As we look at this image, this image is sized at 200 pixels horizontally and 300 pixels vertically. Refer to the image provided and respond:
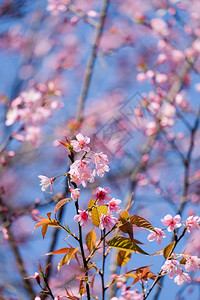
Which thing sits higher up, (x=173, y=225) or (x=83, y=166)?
(x=83, y=166)

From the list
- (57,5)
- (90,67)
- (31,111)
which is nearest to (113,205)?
(90,67)

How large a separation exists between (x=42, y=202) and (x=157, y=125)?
6.17 ft

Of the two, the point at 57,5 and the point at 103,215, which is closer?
the point at 103,215

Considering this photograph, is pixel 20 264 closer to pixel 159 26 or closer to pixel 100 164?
pixel 100 164

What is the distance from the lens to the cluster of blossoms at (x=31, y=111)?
14.5 ft

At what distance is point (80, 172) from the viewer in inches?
61.1

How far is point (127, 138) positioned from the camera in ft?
18.4

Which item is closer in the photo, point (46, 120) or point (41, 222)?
point (41, 222)

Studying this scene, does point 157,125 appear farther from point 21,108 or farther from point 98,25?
point 21,108

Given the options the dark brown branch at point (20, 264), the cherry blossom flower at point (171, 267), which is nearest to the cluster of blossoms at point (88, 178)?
the cherry blossom flower at point (171, 267)

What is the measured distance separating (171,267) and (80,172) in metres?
0.55

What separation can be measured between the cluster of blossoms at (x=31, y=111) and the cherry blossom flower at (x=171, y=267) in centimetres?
310

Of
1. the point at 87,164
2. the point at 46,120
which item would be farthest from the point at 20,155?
the point at 87,164

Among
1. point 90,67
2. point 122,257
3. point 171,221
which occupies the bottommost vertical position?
point 90,67
